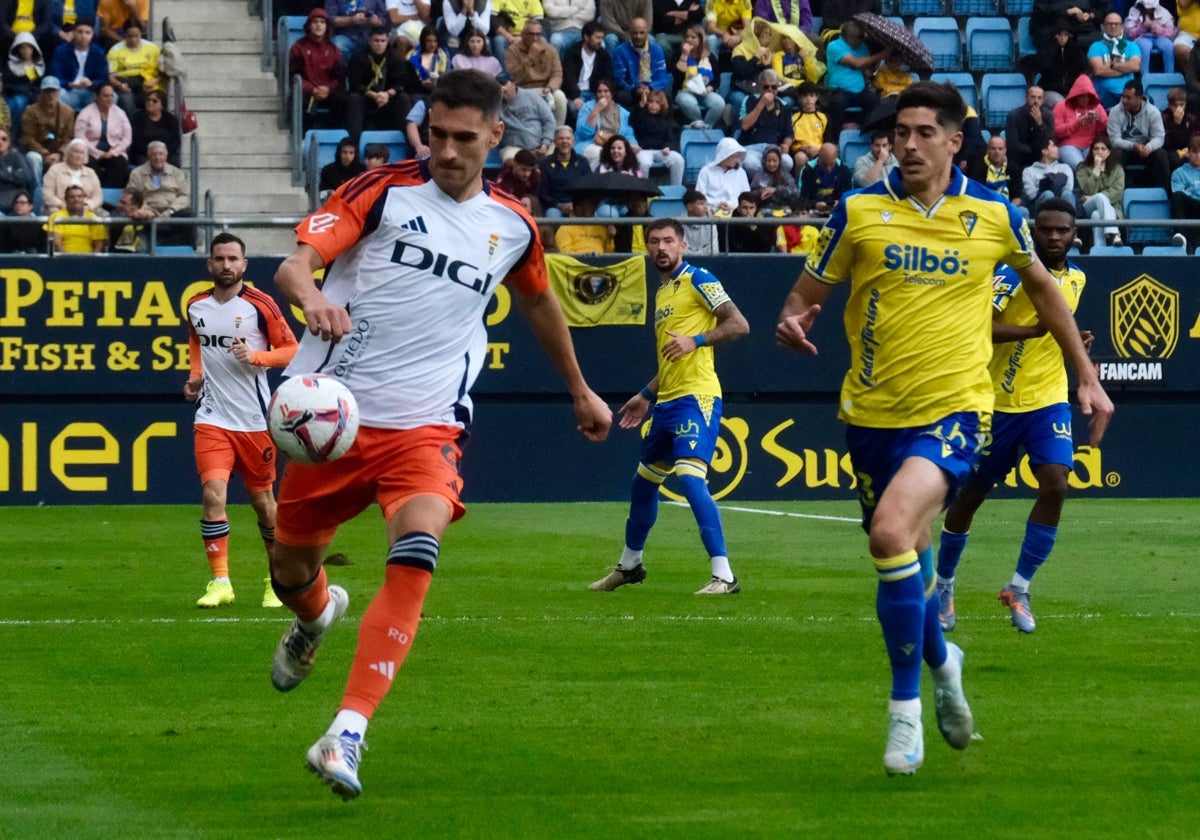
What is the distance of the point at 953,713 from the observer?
681 centimetres

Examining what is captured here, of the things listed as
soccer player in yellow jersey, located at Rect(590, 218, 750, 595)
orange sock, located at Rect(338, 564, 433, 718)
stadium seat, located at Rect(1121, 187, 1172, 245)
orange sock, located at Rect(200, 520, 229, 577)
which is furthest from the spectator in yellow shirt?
orange sock, located at Rect(338, 564, 433, 718)

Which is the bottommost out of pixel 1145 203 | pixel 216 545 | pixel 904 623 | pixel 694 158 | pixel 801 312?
pixel 216 545

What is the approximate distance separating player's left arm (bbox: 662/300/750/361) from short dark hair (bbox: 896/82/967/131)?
5122 millimetres

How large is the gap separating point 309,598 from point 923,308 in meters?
2.62

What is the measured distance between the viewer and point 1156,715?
788 centimetres

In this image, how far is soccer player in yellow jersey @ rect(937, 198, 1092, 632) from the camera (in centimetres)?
1098

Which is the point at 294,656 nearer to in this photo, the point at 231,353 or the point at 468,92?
the point at 468,92

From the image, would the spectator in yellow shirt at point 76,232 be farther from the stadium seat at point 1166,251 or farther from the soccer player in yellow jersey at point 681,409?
the stadium seat at point 1166,251

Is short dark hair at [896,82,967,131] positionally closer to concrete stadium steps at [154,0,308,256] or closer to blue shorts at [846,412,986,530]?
blue shorts at [846,412,986,530]

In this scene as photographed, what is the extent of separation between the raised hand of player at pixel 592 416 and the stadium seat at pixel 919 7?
20.9 m

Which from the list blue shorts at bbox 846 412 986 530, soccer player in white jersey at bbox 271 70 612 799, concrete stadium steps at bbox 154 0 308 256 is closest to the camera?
soccer player in white jersey at bbox 271 70 612 799

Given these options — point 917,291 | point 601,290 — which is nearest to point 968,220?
point 917,291

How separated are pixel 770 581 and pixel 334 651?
4.51 meters

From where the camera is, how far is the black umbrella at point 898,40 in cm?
2488
